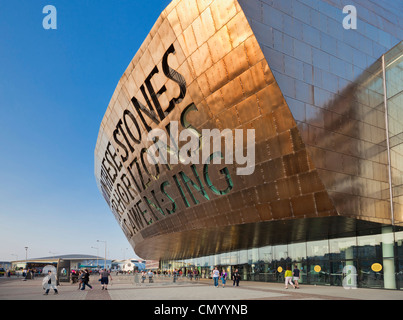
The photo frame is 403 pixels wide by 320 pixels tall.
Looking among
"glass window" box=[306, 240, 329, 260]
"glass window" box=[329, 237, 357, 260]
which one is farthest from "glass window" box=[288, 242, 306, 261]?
"glass window" box=[329, 237, 357, 260]

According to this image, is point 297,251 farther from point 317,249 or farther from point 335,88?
point 335,88

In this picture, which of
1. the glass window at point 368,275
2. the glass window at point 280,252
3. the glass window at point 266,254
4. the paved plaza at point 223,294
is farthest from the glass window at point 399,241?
the glass window at point 266,254

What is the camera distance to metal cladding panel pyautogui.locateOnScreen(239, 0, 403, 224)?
1574cm

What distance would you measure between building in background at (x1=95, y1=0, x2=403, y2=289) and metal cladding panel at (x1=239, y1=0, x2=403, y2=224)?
61 millimetres

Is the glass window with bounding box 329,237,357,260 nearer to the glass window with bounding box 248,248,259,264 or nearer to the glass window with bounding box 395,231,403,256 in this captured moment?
the glass window with bounding box 395,231,403,256

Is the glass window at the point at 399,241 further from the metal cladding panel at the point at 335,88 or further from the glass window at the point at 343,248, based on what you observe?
the glass window at the point at 343,248

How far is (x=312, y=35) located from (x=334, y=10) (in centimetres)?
267

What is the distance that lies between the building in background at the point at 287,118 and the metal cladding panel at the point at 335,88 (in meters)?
0.06

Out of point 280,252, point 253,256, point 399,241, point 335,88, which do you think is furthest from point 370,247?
point 253,256

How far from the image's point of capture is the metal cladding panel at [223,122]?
15.8m

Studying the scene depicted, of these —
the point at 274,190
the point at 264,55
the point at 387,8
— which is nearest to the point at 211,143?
the point at 274,190

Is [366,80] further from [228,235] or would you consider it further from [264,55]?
[228,235]

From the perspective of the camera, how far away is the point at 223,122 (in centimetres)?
1794

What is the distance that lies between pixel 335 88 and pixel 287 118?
147 inches
